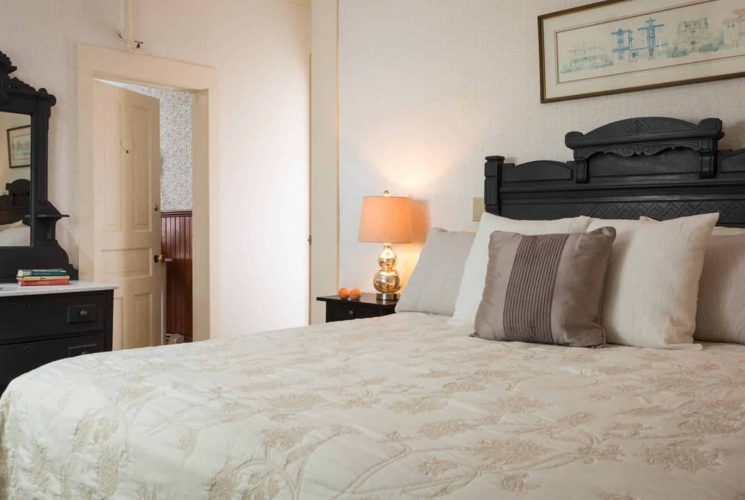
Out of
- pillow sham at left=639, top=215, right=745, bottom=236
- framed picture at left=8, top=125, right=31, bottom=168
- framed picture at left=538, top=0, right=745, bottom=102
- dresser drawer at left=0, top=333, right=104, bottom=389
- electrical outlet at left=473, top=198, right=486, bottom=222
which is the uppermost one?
framed picture at left=538, top=0, right=745, bottom=102

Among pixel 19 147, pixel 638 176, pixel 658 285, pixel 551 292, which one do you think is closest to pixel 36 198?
pixel 19 147

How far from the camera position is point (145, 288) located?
15.4 ft

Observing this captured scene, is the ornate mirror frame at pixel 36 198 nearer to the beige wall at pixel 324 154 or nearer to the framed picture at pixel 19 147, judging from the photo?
the framed picture at pixel 19 147

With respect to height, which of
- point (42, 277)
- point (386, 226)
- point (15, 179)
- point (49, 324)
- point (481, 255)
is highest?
point (15, 179)

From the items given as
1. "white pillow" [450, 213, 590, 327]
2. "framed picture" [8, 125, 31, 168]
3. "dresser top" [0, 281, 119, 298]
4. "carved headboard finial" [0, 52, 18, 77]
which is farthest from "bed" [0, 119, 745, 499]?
"carved headboard finial" [0, 52, 18, 77]

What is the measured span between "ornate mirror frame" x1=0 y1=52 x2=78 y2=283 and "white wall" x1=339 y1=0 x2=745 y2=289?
5.28ft

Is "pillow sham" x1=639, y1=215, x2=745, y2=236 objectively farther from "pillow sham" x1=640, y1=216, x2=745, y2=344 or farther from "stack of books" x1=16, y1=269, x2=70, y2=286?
"stack of books" x1=16, y1=269, x2=70, y2=286

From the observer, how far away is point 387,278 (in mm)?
3711

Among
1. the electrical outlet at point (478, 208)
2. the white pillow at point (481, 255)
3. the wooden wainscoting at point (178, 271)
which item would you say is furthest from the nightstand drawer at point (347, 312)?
the wooden wainscoting at point (178, 271)

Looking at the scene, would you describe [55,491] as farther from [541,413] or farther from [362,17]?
[362,17]

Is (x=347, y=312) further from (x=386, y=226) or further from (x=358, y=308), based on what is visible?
(x=386, y=226)

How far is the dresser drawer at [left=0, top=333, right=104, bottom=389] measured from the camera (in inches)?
127

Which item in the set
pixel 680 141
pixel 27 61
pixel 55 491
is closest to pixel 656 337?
pixel 680 141

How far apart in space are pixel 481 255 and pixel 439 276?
0.37 meters
